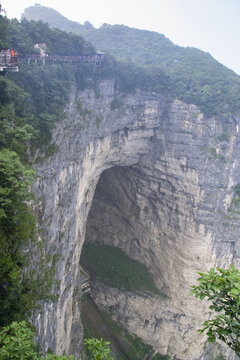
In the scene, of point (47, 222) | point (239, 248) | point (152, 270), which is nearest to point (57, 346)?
point (47, 222)

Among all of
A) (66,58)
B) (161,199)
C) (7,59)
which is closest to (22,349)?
(7,59)

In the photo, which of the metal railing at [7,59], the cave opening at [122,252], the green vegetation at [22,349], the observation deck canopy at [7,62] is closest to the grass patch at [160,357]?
the cave opening at [122,252]

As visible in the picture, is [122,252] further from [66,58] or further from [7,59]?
[7,59]

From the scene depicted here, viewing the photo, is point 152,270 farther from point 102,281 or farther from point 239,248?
point 239,248

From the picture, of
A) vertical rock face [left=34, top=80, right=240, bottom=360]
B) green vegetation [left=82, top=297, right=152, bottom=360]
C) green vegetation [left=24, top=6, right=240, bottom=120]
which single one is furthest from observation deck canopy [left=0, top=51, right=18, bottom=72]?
green vegetation [left=82, top=297, right=152, bottom=360]

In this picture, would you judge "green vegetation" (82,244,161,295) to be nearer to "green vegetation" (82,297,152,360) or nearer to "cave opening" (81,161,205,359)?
"cave opening" (81,161,205,359)

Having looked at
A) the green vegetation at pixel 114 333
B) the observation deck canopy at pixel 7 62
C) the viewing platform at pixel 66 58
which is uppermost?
the viewing platform at pixel 66 58

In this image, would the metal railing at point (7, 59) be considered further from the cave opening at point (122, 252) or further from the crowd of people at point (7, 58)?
the cave opening at point (122, 252)
